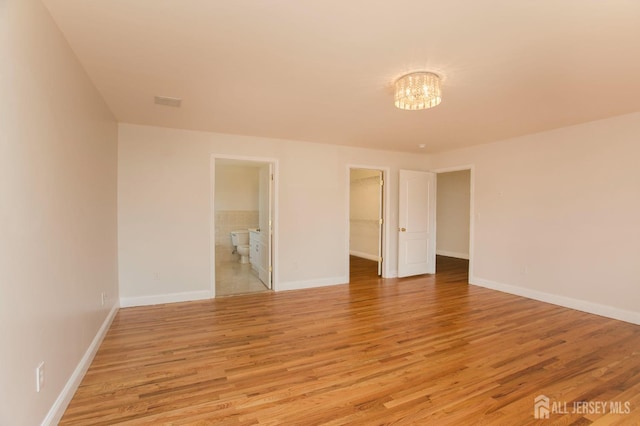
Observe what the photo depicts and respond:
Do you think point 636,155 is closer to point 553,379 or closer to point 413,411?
point 553,379

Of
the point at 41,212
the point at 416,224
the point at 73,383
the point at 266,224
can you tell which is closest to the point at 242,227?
the point at 266,224

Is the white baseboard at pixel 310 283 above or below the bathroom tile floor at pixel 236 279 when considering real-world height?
above

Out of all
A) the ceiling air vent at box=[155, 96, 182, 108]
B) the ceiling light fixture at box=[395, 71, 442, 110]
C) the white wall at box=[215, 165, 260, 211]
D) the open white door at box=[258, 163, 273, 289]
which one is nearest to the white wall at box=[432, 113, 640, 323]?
the ceiling light fixture at box=[395, 71, 442, 110]

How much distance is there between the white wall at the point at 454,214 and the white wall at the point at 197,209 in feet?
14.6

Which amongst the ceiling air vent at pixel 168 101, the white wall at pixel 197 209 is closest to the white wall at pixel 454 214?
the white wall at pixel 197 209

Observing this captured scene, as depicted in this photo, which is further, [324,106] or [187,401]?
[324,106]

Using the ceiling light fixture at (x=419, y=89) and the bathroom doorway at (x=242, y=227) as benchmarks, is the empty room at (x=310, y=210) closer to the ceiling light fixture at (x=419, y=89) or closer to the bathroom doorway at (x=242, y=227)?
the ceiling light fixture at (x=419, y=89)

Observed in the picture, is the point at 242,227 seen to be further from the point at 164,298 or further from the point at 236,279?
the point at 164,298

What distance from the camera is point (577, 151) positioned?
400 centimetres

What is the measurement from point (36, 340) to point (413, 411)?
7.48 feet

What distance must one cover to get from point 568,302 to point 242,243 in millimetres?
6186

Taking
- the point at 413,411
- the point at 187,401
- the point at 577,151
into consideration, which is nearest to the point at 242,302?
the point at 187,401

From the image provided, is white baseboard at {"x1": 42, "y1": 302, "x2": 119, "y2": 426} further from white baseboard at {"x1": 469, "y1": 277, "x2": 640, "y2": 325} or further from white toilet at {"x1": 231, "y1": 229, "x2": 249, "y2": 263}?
white baseboard at {"x1": 469, "y1": 277, "x2": 640, "y2": 325}

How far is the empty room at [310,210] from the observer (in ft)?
5.77
